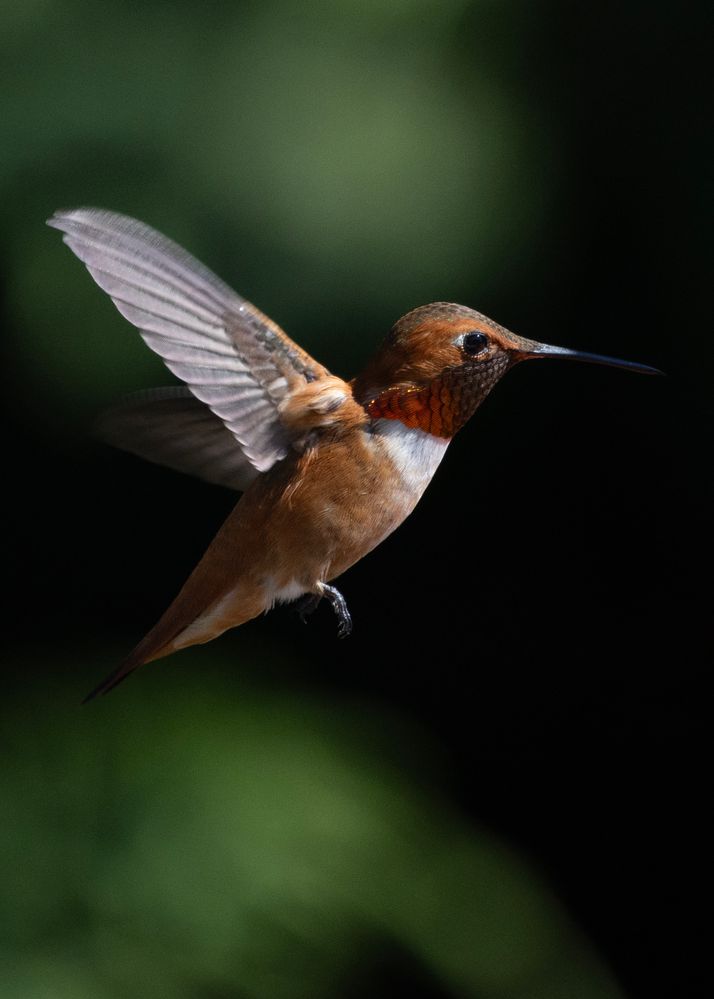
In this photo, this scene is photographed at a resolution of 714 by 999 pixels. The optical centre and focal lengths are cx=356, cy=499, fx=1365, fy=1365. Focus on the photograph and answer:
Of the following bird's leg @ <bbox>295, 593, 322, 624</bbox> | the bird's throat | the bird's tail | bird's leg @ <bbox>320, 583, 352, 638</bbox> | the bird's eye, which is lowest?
the bird's tail

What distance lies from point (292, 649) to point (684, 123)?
1.48 metres

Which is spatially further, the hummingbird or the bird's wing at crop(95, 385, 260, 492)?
the bird's wing at crop(95, 385, 260, 492)

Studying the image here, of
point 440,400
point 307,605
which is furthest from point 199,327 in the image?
point 307,605

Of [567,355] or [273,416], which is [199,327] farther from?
[567,355]

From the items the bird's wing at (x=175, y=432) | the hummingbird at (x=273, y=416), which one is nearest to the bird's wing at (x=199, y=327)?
the hummingbird at (x=273, y=416)

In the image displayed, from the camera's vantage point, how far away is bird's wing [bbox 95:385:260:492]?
149 centimetres

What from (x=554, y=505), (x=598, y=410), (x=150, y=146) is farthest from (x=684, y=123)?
(x=150, y=146)

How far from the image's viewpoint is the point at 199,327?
1.27 meters

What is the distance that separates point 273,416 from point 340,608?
20cm

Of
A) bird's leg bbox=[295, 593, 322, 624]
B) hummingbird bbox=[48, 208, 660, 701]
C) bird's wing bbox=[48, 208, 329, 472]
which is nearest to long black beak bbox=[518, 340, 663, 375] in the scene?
hummingbird bbox=[48, 208, 660, 701]

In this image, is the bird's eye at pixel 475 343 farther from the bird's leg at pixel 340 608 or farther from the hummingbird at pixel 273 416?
the bird's leg at pixel 340 608

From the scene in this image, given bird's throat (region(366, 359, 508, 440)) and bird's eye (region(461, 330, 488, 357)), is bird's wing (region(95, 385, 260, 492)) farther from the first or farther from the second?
bird's eye (region(461, 330, 488, 357))

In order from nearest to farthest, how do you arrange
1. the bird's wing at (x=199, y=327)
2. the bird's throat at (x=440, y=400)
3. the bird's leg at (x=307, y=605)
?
the bird's wing at (x=199, y=327) → the bird's throat at (x=440, y=400) → the bird's leg at (x=307, y=605)

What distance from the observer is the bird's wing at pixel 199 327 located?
3.90ft
